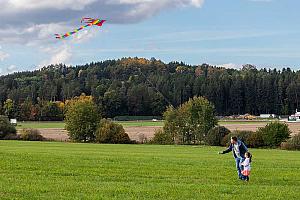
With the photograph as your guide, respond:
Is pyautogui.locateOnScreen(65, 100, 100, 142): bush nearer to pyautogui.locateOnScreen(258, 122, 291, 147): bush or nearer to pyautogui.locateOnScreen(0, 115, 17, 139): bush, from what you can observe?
pyautogui.locateOnScreen(0, 115, 17, 139): bush

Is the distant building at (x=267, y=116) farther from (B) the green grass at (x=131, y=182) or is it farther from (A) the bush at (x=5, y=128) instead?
(B) the green grass at (x=131, y=182)

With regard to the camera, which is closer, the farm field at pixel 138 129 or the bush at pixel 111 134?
the bush at pixel 111 134

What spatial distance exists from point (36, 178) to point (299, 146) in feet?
177

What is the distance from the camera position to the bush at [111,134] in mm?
87250

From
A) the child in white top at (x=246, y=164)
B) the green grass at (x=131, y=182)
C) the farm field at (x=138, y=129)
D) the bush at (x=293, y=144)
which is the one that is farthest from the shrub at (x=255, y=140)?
the child in white top at (x=246, y=164)

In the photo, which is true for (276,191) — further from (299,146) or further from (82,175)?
(299,146)

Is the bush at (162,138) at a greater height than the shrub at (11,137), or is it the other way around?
the shrub at (11,137)

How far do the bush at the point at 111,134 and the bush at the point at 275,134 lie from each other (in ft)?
74.2

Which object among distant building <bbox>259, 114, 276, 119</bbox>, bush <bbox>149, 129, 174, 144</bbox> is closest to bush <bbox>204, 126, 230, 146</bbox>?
bush <bbox>149, 129, 174, 144</bbox>

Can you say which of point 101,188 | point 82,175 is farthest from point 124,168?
point 101,188

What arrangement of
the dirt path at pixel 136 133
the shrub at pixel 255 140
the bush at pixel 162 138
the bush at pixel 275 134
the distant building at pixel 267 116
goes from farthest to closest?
the distant building at pixel 267 116 → the dirt path at pixel 136 133 → the bush at pixel 162 138 → the shrub at pixel 255 140 → the bush at pixel 275 134

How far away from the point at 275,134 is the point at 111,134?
2686 cm

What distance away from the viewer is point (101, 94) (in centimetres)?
19225

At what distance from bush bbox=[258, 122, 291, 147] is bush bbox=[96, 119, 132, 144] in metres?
22.6
